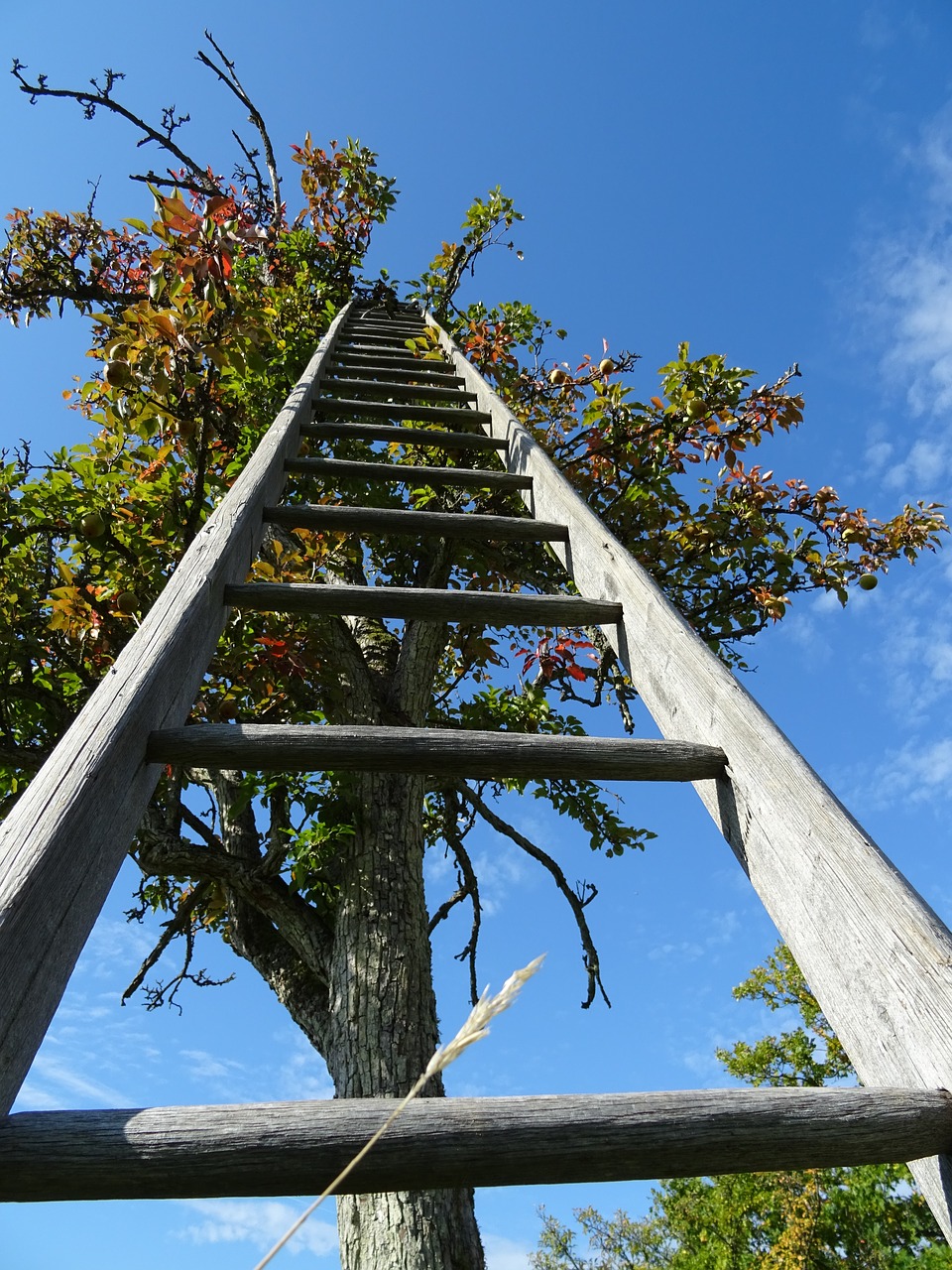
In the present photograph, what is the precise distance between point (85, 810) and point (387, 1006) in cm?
206

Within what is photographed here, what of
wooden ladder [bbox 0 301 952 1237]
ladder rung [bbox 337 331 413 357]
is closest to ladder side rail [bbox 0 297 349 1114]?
wooden ladder [bbox 0 301 952 1237]

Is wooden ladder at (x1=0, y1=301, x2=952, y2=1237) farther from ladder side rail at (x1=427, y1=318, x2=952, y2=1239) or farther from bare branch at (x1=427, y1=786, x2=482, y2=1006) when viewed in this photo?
bare branch at (x1=427, y1=786, x2=482, y2=1006)

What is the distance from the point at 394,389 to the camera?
371cm

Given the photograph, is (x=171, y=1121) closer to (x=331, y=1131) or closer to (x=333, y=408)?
(x=331, y=1131)

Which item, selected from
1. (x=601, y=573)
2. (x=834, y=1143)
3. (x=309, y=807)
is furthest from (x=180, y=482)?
(x=834, y=1143)

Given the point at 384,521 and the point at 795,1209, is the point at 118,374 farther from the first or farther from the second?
the point at 795,1209

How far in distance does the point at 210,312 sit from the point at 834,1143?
2781mm

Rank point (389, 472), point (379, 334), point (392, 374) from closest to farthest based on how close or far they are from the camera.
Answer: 1. point (389, 472)
2. point (392, 374)
3. point (379, 334)

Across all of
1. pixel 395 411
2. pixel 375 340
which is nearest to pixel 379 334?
pixel 375 340

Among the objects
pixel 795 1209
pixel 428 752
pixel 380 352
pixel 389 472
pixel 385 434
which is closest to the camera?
pixel 428 752

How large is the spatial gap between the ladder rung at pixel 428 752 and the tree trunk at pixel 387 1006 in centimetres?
152

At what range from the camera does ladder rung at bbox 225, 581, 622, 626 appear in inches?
71.6

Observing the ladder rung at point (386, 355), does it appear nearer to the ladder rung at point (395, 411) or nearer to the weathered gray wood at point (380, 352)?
the weathered gray wood at point (380, 352)

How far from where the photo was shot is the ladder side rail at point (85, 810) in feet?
2.92
